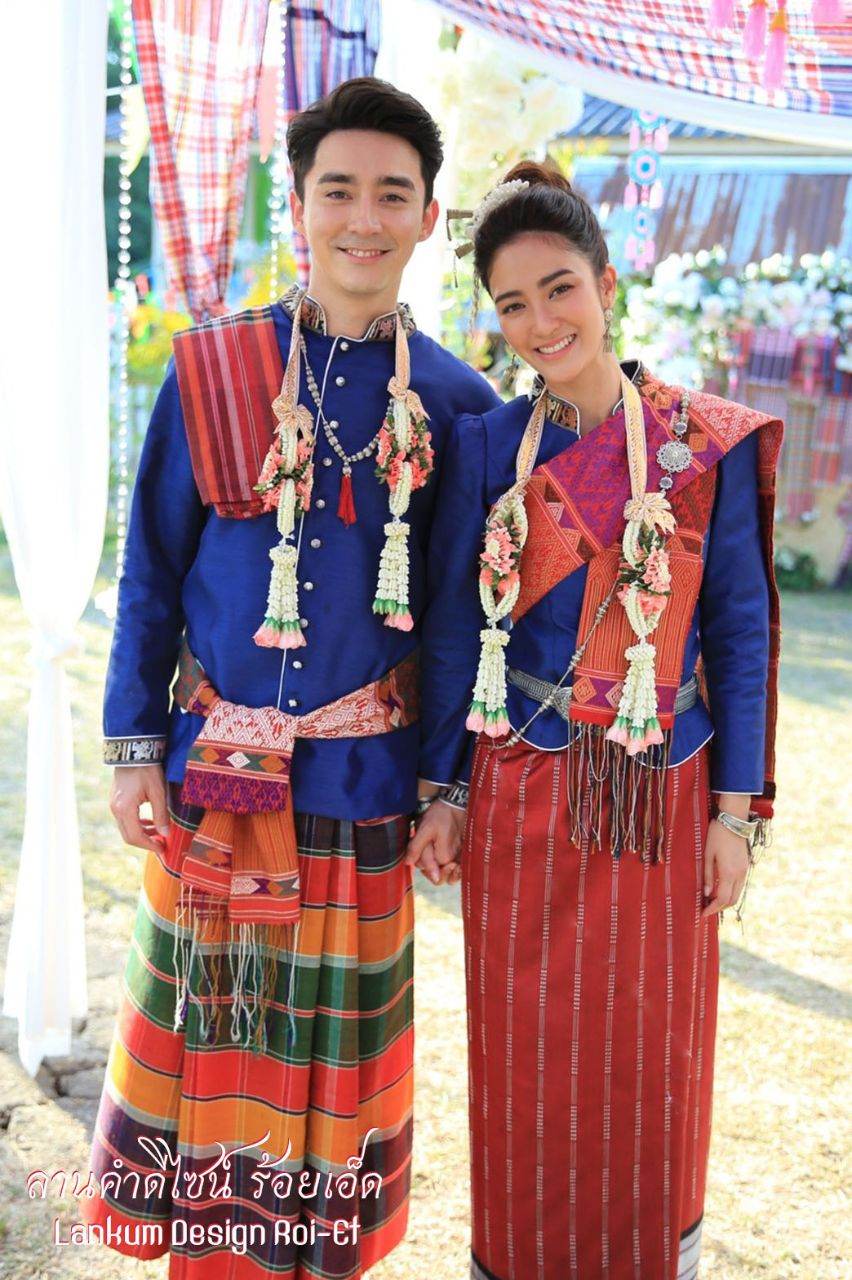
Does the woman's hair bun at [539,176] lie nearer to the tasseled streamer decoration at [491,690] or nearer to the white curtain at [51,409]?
the tasseled streamer decoration at [491,690]

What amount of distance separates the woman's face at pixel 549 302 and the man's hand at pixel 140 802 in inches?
37.9

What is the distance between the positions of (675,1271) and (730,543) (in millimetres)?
1235

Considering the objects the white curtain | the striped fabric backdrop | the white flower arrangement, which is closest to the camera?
the white curtain

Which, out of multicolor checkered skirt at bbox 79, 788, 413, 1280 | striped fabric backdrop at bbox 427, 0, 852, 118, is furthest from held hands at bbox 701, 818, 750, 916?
striped fabric backdrop at bbox 427, 0, 852, 118

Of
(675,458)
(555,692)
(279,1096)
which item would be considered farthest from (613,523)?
(279,1096)

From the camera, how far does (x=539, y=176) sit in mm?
2035

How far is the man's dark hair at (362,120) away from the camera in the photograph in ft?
6.61

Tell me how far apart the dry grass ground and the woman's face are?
180cm

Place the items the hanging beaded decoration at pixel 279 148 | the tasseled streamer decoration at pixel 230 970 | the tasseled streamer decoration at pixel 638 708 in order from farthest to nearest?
the hanging beaded decoration at pixel 279 148 < the tasseled streamer decoration at pixel 230 970 < the tasseled streamer decoration at pixel 638 708

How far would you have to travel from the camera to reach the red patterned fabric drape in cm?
311

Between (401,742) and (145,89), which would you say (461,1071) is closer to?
(401,742)

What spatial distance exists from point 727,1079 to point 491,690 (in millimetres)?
1787

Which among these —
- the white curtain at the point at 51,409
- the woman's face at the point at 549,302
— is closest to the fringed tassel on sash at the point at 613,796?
the woman's face at the point at 549,302

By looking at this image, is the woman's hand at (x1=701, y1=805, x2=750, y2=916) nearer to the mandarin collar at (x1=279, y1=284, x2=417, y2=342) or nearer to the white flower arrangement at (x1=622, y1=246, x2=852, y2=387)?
the mandarin collar at (x1=279, y1=284, x2=417, y2=342)
